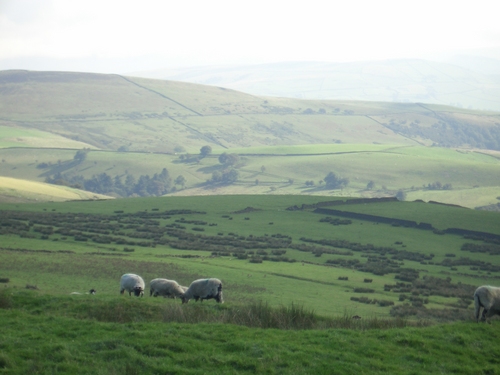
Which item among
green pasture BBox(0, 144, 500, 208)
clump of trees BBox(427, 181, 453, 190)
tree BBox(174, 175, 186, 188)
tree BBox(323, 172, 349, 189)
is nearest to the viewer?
clump of trees BBox(427, 181, 453, 190)

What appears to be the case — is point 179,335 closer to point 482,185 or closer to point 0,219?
point 0,219

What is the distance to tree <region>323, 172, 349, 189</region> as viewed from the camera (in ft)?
533

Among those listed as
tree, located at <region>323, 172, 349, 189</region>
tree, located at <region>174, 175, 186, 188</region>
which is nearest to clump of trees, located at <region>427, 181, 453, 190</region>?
tree, located at <region>323, 172, 349, 189</region>

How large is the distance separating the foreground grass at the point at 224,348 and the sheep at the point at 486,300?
1823 millimetres

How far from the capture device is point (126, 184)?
170250 millimetres

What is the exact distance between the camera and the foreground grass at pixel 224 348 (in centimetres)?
1402

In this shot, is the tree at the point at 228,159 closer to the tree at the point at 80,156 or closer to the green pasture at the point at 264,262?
the tree at the point at 80,156

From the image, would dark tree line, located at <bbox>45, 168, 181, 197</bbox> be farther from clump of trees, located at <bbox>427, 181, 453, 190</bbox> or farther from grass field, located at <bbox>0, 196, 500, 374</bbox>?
grass field, located at <bbox>0, 196, 500, 374</bbox>

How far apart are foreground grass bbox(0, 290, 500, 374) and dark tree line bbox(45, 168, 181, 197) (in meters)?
146

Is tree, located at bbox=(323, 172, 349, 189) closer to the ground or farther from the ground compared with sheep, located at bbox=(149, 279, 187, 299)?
farther from the ground

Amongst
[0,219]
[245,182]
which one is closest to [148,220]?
[0,219]

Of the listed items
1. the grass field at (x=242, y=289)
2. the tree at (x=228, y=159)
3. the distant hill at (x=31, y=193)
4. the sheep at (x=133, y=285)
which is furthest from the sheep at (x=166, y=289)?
the tree at (x=228, y=159)

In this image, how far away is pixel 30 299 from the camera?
835 inches

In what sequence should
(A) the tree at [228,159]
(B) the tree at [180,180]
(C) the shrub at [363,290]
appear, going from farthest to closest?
(A) the tree at [228,159] → (B) the tree at [180,180] → (C) the shrub at [363,290]
